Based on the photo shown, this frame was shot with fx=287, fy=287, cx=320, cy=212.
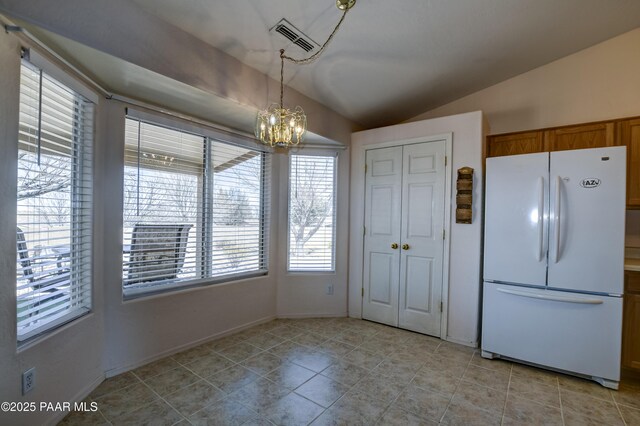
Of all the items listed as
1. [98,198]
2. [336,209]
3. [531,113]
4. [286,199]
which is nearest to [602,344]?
[531,113]

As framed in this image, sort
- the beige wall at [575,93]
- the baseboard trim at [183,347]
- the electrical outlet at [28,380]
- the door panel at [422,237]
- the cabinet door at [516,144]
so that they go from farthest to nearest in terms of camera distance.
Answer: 1. the door panel at [422,237]
2. the cabinet door at [516,144]
3. the beige wall at [575,93]
4. the baseboard trim at [183,347]
5. the electrical outlet at [28,380]

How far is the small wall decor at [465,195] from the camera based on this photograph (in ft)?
9.84

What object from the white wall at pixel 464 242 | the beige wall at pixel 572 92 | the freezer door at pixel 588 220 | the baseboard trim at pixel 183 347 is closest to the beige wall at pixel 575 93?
the beige wall at pixel 572 92

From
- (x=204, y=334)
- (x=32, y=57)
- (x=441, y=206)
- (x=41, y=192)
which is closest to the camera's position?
(x=32, y=57)

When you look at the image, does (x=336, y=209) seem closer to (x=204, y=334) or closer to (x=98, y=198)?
(x=204, y=334)

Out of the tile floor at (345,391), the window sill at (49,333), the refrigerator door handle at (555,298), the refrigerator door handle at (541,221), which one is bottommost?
the tile floor at (345,391)

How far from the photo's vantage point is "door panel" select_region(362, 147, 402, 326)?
11.5 feet

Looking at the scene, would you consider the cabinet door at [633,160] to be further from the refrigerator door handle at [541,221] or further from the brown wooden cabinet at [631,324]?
the refrigerator door handle at [541,221]

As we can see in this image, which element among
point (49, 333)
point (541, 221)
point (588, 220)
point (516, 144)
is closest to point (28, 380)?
point (49, 333)

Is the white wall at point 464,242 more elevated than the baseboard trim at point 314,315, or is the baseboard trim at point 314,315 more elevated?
the white wall at point 464,242

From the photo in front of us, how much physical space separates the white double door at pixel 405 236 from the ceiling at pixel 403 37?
0.84m

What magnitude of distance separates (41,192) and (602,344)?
13.8 feet

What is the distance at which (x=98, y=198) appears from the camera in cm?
224

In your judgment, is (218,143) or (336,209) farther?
(336,209)
